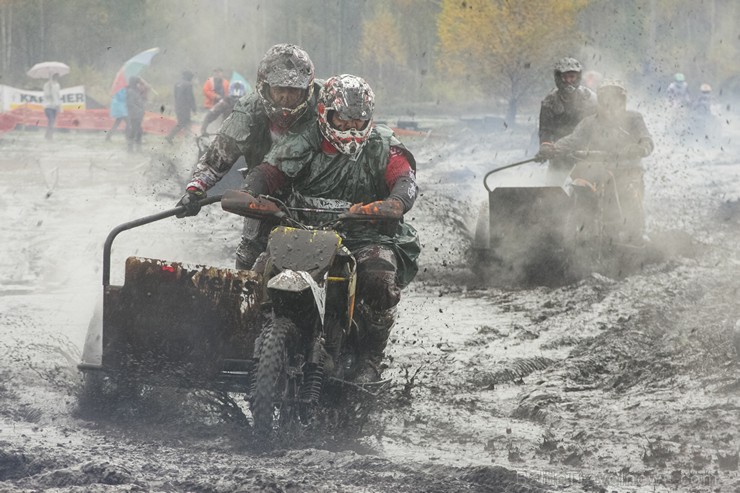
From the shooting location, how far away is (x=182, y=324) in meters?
6.75

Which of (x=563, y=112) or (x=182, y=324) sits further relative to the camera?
(x=563, y=112)

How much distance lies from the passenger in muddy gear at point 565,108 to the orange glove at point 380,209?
23.6ft

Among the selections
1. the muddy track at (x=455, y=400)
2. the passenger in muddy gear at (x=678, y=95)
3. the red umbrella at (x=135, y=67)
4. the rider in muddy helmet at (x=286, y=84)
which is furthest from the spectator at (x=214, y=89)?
the rider in muddy helmet at (x=286, y=84)

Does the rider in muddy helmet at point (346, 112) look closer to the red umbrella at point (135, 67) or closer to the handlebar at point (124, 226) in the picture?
the handlebar at point (124, 226)

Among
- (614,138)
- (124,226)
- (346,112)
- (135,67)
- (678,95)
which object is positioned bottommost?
(124,226)

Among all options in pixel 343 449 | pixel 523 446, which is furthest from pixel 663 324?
pixel 343 449

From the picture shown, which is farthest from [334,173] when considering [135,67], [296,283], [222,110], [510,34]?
[510,34]

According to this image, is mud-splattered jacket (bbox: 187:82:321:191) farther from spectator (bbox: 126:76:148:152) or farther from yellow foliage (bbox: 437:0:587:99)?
yellow foliage (bbox: 437:0:587:99)

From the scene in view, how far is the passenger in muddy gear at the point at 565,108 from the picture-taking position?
13.7m

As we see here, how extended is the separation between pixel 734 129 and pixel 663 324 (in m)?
30.7

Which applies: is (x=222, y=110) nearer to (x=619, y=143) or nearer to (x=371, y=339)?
(x=619, y=143)

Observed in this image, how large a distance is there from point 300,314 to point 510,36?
3177 cm

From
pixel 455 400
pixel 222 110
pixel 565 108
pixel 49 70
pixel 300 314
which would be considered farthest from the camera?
pixel 49 70

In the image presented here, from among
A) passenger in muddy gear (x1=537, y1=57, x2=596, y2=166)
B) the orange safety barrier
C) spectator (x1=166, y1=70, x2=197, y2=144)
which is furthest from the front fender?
the orange safety barrier
